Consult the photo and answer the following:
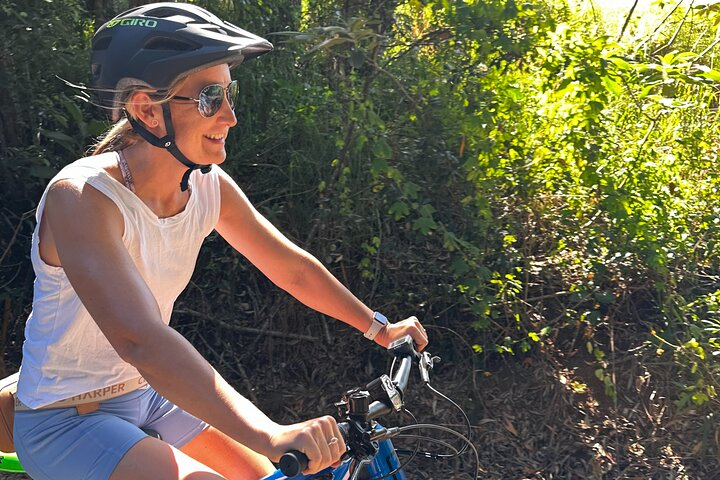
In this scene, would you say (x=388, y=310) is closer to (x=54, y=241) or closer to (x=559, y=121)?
(x=559, y=121)

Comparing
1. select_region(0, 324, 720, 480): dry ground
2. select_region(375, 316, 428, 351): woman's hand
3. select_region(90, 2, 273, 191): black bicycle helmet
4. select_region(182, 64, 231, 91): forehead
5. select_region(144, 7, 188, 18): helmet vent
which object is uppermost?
select_region(144, 7, 188, 18): helmet vent

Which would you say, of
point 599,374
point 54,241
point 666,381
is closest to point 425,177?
point 599,374

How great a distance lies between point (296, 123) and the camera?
187 inches

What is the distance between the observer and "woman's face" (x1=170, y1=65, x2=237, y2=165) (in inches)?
92.2

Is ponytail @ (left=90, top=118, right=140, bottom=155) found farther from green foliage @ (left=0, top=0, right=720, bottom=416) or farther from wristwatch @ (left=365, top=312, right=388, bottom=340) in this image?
green foliage @ (left=0, top=0, right=720, bottom=416)

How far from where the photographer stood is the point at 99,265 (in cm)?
201

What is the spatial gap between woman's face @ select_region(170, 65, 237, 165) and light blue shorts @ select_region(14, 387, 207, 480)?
0.69 m

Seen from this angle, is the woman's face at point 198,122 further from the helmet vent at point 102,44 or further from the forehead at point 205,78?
the helmet vent at point 102,44

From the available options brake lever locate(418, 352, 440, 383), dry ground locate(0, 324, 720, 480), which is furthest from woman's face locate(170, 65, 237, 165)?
dry ground locate(0, 324, 720, 480)

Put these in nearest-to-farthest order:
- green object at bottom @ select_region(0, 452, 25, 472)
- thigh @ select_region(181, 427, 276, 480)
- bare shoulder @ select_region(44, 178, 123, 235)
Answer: bare shoulder @ select_region(44, 178, 123, 235), thigh @ select_region(181, 427, 276, 480), green object at bottom @ select_region(0, 452, 25, 472)

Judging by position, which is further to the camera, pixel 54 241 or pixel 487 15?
pixel 487 15

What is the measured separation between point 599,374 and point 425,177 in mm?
1400

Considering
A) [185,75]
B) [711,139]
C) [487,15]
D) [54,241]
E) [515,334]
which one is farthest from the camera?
[711,139]

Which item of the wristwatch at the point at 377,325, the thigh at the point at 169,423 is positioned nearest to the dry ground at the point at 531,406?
the wristwatch at the point at 377,325
